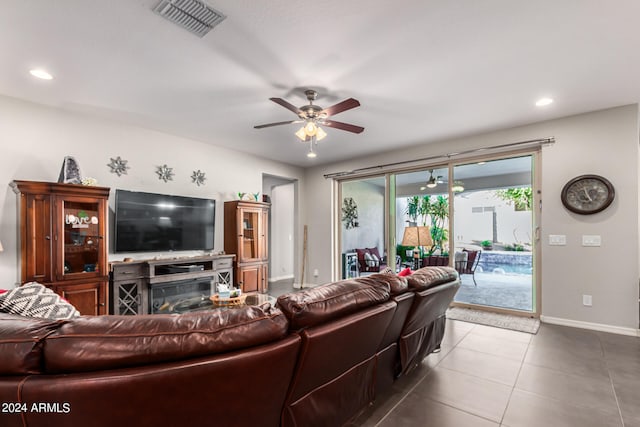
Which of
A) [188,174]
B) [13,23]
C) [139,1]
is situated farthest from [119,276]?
[139,1]

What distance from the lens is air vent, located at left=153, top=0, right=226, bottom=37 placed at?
1.88m

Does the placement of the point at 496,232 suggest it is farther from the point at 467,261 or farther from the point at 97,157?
the point at 97,157

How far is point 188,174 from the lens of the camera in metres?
4.62

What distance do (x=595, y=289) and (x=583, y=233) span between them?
653mm

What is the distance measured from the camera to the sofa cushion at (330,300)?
1326mm

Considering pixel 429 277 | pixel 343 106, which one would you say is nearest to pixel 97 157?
pixel 343 106

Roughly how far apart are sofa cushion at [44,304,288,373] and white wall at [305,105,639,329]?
4079mm

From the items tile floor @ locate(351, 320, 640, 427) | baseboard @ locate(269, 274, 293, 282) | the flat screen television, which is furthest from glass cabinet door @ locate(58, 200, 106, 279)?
baseboard @ locate(269, 274, 293, 282)

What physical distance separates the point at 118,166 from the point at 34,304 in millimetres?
2513

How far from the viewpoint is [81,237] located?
3.30 meters

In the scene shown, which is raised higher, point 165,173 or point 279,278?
point 165,173

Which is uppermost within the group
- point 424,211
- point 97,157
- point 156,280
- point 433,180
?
point 97,157

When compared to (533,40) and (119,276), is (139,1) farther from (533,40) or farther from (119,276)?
(119,276)

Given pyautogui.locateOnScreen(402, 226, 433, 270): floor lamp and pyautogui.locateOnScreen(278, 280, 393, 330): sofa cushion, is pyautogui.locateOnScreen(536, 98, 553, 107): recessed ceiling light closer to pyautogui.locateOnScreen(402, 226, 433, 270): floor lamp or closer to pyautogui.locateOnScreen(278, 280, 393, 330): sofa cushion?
pyautogui.locateOnScreen(402, 226, 433, 270): floor lamp
